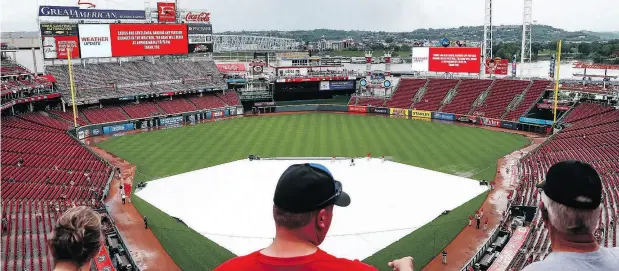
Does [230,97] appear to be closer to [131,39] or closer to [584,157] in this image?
[131,39]

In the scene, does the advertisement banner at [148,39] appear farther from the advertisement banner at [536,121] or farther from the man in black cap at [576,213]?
the man in black cap at [576,213]

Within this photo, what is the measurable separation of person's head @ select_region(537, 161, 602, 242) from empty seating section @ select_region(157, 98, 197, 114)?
196ft

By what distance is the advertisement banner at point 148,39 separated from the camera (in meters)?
62.0

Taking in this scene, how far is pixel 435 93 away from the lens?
6525cm

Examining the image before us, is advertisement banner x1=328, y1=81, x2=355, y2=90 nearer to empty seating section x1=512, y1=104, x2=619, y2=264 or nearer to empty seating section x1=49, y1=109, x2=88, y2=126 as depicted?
empty seating section x1=512, y1=104, x2=619, y2=264

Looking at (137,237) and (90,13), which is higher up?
(90,13)

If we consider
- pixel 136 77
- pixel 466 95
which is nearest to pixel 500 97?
pixel 466 95

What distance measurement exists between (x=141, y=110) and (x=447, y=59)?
4057 cm

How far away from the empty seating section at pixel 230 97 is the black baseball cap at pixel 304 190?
2532 inches

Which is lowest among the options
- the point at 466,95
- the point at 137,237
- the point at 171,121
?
the point at 137,237

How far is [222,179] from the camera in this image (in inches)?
1253

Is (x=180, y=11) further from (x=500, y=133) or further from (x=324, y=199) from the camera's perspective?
(x=324, y=199)

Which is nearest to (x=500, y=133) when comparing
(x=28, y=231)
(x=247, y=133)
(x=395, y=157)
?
(x=395, y=157)

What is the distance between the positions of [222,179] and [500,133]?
104ft
